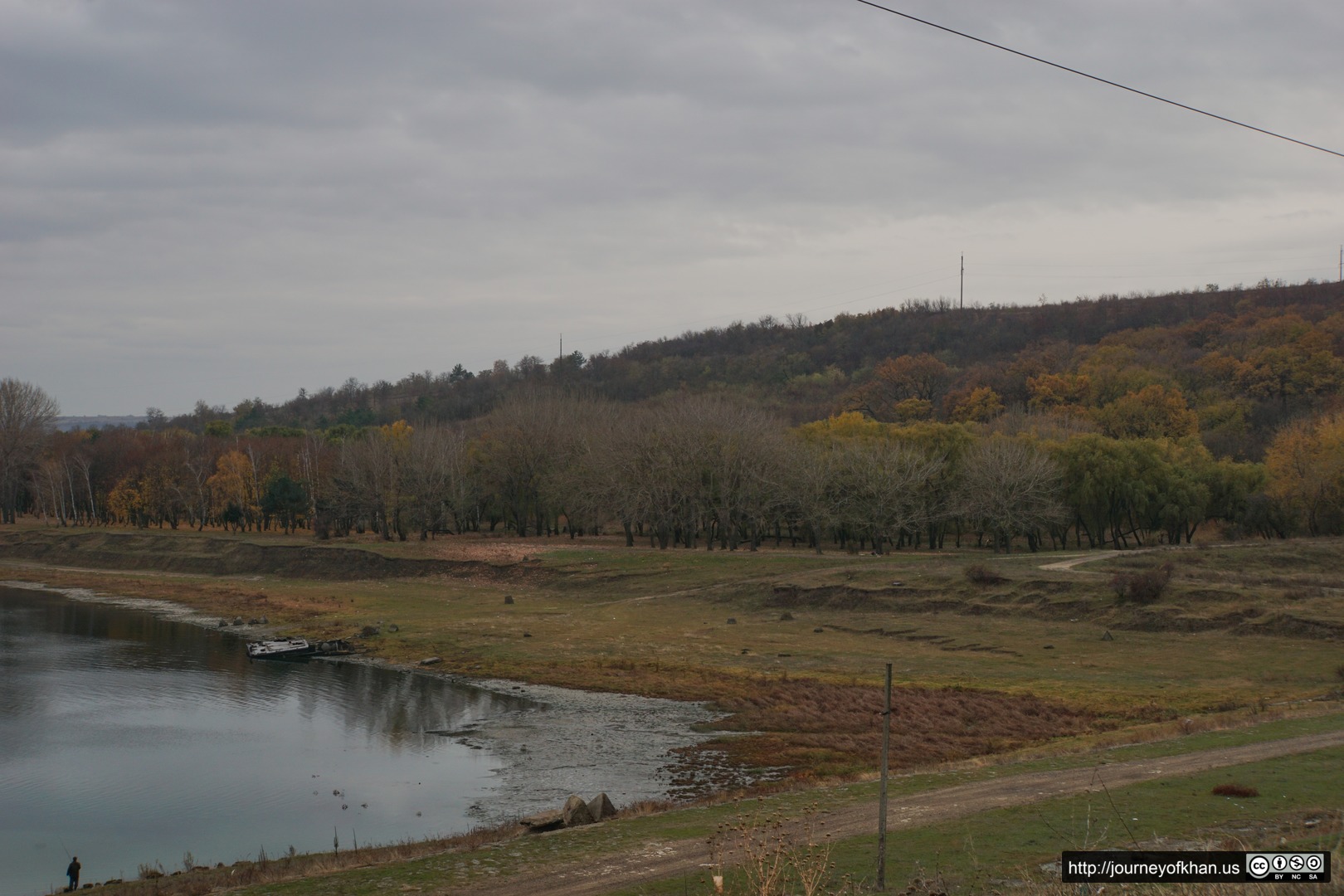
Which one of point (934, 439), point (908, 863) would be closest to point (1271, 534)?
point (934, 439)

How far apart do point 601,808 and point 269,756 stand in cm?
1607

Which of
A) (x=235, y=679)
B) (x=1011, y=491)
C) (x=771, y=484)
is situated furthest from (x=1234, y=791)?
(x=771, y=484)

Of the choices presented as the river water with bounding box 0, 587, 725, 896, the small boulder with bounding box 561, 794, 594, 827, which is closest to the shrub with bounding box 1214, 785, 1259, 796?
the small boulder with bounding box 561, 794, 594, 827

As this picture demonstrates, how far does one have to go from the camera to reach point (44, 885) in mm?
22625

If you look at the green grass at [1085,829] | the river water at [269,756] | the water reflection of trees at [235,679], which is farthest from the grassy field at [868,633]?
the green grass at [1085,829]

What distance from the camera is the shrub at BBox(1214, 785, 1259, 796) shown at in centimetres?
2037

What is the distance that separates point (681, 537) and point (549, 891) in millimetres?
79449

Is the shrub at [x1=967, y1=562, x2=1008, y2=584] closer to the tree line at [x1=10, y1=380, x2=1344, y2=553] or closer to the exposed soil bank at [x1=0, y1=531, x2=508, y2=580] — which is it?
the tree line at [x1=10, y1=380, x2=1344, y2=553]

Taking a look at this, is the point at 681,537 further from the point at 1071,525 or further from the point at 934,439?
the point at 1071,525

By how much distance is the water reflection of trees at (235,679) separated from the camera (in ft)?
131

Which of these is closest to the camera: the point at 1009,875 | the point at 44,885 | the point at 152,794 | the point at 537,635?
the point at 1009,875

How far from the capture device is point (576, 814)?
22797 millimetres

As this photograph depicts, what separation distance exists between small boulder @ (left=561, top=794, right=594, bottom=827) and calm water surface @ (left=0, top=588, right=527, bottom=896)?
4.23 m

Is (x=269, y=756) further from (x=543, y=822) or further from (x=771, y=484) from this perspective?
(x=771, y=484)
